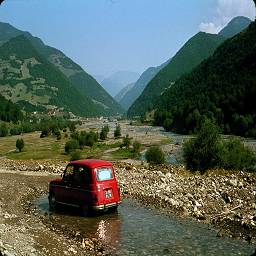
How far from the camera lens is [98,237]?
18.5 metres

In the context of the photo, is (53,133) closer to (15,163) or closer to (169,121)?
(169,121)

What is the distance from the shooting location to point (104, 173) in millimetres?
22297

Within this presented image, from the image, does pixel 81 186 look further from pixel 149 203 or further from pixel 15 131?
pixel 15 131

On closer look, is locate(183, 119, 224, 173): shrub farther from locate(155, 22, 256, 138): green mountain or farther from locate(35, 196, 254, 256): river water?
locate(155, 22, 256, 138): green mountain

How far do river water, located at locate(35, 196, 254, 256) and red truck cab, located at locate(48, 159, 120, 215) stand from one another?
28.0 inches

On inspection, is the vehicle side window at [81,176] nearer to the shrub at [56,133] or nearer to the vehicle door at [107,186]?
the vehicle door at [107,186]

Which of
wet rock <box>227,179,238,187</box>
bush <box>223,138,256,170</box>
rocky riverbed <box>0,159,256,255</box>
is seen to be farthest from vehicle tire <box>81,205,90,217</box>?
bush <box>223,138,256,170</box>

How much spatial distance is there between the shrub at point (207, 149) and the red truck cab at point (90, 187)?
2814 centimetres

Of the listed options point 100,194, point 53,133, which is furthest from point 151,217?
point 53,133

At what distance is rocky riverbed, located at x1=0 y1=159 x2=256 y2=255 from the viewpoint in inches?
668

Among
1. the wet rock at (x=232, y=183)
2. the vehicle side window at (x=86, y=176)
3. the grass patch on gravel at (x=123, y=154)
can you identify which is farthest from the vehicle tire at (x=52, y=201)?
the grass patch on gravel at (x=123, y=154)

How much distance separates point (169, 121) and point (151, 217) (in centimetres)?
16483

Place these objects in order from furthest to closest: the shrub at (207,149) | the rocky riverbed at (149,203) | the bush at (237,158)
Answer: the bush at (237,158)
the shrub at (207,149)
the rocky riverbed at (149,203)

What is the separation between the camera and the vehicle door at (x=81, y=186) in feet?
71.5
